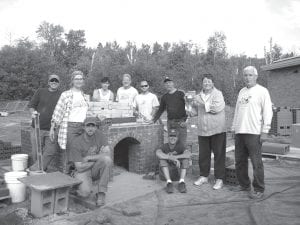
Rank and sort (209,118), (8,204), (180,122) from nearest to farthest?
(8,204) → (209,118) → (180,122)

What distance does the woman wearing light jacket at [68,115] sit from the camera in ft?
17.6

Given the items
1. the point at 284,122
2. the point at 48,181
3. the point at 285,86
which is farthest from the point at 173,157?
the point at 285,86

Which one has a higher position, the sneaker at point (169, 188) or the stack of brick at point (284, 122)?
the stack of brick at point (284, 122)

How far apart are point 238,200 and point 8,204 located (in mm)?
3355

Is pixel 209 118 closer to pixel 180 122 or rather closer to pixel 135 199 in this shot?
pixel 180 122

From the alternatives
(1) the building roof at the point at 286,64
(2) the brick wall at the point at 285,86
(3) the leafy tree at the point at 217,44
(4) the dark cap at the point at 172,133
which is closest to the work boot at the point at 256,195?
(4) the dark cap at the point at 172,133

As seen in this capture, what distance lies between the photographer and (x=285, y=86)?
16.2 meters

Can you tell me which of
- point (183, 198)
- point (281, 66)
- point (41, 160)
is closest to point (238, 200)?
point (183, 198)

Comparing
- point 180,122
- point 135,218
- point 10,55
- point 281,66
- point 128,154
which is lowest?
point 135,218

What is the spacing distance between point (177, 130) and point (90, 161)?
Result: 6.25 ft

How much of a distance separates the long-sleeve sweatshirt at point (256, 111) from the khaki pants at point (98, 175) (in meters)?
2.07

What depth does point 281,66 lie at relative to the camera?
51.6 feet

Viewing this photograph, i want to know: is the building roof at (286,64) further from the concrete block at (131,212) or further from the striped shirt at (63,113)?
the concrete block at (131,212)

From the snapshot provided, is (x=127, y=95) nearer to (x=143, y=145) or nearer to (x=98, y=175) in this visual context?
(x=143, y=145)
